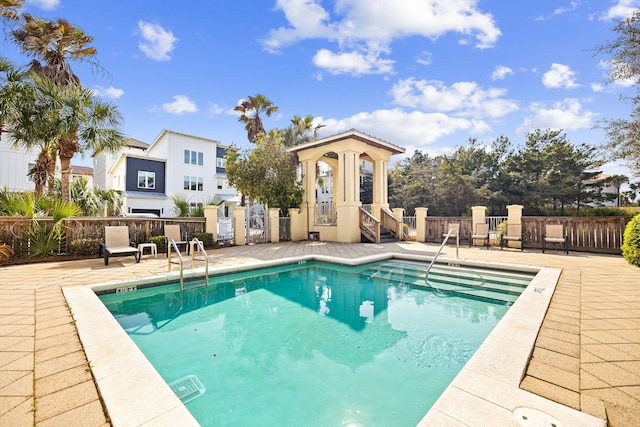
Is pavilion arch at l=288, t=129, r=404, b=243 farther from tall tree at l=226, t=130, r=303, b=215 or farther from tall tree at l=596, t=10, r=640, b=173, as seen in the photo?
tall tree at l=596, t=10, r=640, b=173

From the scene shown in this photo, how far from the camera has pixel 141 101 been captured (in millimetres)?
18203

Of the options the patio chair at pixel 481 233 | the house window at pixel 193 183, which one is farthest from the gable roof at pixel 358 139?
the house window at pixel 193 183

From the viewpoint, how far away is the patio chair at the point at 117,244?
733 centimetres

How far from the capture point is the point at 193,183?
24.2 m

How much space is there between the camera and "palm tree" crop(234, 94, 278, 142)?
71.7ft

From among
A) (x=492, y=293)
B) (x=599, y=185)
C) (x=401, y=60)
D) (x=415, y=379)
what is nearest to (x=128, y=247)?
(x=415, y=379)

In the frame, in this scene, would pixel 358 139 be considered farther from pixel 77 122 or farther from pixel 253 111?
pixel 253 111

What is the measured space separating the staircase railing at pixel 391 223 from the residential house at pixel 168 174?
11630 mm

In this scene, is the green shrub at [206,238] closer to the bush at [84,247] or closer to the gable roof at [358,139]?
the bush at [84,247]

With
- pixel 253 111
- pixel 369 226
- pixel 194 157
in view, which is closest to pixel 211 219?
pixel 369 226

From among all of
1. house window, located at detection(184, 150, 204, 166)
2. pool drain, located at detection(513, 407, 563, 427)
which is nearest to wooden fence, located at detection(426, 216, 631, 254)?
pool drain, located at detection(513, 407, 563, 427)

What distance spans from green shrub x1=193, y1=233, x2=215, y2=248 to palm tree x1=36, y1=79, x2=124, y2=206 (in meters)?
4.76

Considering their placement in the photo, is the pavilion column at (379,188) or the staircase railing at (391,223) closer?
the staircase railing at (391,223)

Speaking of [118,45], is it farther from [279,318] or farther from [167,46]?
[279,318]
